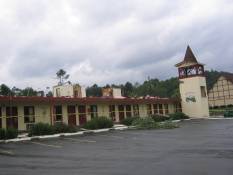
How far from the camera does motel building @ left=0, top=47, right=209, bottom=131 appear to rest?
99.0 ft

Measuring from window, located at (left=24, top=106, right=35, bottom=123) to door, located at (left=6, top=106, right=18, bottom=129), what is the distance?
1023 mm

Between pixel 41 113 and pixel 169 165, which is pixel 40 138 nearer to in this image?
pixel 41 113

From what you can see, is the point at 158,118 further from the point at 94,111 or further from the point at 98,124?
the point at 98,124

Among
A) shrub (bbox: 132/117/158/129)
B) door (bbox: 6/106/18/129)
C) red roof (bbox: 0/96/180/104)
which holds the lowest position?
shrub (bbox: 132/117/158/129)

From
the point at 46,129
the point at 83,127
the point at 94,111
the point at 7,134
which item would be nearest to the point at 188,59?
the point at 94,111

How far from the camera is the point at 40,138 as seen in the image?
24.6m

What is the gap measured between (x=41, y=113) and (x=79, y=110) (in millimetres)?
4782

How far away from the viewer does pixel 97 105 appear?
37.9 meters

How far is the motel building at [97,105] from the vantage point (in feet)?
99.0

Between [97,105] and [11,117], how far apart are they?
10.8 metres

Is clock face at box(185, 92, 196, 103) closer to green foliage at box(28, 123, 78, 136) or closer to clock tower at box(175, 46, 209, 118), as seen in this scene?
clock tower at box(175, 46, 209, 118)

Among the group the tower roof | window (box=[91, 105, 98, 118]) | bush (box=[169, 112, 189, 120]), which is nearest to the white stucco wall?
the tower roof

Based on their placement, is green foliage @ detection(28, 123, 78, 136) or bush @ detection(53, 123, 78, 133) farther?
bush @ detection(53, 123, 78, 133)

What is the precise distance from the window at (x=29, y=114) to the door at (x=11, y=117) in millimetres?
1023
